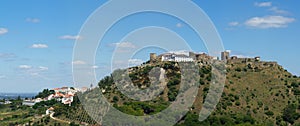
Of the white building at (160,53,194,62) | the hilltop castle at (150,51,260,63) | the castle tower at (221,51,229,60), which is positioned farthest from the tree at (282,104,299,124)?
the white building at (160,53,194,62)

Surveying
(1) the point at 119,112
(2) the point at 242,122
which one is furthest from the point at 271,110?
(1) the point at 119,112

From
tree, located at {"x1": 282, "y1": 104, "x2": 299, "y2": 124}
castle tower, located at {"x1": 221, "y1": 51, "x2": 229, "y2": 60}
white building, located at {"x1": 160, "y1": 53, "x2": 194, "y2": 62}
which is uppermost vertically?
white building, located at {"x1": 160, "y1": 53, "x2": 194, "y2": 62}

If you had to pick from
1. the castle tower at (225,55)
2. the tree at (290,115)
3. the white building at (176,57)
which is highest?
the white building at (176,57)

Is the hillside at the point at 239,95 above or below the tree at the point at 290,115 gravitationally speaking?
above

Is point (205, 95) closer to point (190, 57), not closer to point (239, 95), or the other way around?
point (239, 95)

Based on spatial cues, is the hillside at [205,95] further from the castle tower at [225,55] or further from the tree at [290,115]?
the castle tower at [225,55]

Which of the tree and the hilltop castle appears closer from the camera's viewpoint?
the tree

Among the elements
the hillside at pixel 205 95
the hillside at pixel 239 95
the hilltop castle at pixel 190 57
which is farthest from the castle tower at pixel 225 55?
the hillside at pixel 239 95

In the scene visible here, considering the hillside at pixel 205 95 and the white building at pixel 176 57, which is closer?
the hillside at pixel 205 95

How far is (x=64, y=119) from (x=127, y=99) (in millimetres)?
8243

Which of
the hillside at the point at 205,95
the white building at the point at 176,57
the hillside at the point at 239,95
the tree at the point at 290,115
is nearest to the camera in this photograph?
the hillside at the point at 239,95

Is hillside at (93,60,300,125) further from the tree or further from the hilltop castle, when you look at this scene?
the hilltop castle

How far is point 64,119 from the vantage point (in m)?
43.7

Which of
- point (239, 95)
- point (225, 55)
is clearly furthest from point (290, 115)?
point (225, 55)
